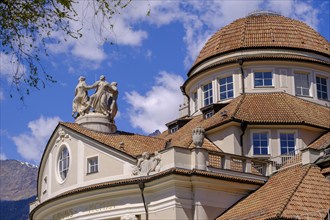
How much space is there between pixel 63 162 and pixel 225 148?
8905mm

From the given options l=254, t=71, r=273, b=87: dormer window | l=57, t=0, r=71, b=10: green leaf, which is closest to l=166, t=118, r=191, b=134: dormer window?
l=254, t=71, r=273, b=87: dormer window

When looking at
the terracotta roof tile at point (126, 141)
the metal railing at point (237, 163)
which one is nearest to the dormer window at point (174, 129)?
the terracotta roof tile at point (126, 141)

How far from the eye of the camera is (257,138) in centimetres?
3975

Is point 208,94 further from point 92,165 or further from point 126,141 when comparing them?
point 92,165

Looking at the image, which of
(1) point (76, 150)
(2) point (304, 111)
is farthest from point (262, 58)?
(1) point (76, 150)

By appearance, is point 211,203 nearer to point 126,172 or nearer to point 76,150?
point 126,172

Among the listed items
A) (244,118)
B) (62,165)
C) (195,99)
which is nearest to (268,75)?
(195,99)

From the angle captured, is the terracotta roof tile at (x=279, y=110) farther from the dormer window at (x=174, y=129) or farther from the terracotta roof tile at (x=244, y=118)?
the dormer window at (x=174, y=129)

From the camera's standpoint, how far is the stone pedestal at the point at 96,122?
40.2 m

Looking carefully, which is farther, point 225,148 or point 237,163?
point 225,148

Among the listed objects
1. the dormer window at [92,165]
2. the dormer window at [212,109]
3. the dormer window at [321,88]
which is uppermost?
the dormer window at [321,88]

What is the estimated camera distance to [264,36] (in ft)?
152

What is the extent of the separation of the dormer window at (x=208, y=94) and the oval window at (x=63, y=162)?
10.8 metres

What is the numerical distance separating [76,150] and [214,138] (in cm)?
766
